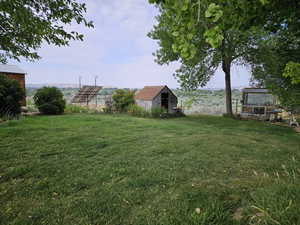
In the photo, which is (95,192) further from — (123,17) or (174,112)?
(174,112)

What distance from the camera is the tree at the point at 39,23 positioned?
257cm

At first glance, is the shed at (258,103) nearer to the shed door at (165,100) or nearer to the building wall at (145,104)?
the shed door at (165,100)

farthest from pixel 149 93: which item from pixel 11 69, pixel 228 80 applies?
pixel 11 69

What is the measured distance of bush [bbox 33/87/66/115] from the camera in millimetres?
8531

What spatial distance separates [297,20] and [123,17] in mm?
6900

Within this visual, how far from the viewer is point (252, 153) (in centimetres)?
335

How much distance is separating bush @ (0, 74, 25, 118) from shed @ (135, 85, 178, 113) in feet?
23.5

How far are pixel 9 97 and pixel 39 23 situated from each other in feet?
20.5

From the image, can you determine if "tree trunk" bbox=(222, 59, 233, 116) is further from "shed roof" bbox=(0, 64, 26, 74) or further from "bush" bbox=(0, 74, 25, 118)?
"shed roof" bbox=(0, 64, 26, 74)

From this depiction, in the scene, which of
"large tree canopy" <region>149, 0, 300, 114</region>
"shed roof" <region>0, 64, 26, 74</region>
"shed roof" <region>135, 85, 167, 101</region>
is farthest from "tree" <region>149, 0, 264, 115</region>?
"shed roof" <region>0, 64, 26, 74</region>

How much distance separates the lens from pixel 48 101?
8703mm

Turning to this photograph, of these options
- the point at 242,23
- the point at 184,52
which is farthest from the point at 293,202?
the point at 242,23

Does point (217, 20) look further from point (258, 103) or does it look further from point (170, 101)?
point (258, 103)

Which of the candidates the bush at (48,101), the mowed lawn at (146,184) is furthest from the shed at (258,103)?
the bush at (48,101)
